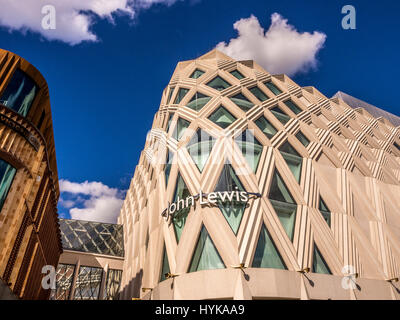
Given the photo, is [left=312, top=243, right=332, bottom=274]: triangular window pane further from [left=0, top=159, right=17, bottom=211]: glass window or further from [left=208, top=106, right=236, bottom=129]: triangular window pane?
[left=0, top=159, right=17, bottom=211]: glass window

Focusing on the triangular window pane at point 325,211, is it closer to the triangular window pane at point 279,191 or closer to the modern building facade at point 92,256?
the triangular window pane at point 279,191

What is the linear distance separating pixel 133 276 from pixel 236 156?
16154 millimetres

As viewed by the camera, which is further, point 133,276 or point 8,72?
point 133,276

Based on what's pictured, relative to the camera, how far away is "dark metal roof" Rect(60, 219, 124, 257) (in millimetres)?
41844

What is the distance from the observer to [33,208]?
63.0 ft

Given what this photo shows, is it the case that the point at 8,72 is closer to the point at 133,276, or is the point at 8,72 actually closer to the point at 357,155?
the point at 133,276

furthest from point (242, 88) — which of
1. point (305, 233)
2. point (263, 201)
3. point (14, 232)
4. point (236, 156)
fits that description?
point (14, 232)

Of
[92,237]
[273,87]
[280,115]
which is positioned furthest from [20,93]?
[92,237]

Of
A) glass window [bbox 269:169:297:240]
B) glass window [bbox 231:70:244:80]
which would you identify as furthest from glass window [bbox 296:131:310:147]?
glass window [bbox 231:70:244:80]

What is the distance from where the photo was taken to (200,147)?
82.5 feet

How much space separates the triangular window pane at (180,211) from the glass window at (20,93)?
1116 centimetres

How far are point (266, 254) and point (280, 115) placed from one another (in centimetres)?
1422

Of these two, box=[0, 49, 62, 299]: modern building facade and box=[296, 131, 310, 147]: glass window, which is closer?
box=[0, 49, 62, 299]: modern building facade

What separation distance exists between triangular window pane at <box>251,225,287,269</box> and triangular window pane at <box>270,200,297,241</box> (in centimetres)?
195
